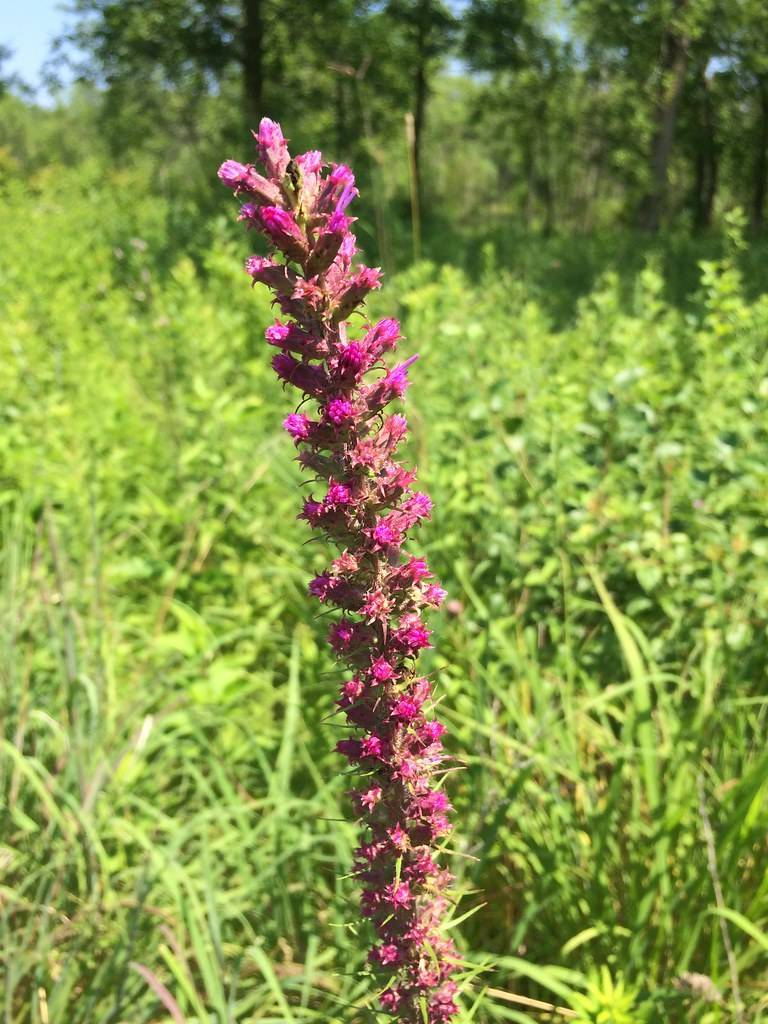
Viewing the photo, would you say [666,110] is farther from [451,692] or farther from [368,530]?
[368,530]

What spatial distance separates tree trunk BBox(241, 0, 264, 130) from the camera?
55.3 ft

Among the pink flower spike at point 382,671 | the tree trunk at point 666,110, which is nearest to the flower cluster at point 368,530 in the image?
the pink flower spike at point 382,671

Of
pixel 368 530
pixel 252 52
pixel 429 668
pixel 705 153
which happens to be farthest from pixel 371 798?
pixel 705 153

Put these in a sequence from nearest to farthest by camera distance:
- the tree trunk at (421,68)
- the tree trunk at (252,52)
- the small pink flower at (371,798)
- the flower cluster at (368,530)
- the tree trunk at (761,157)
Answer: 1. the flower cluster at (368,530)
2. the small pink flower at (371,798)
3. the tree trunk at (252,52)
4. the tree trunk at (421,68)
5. the tree trunk at (761,157)

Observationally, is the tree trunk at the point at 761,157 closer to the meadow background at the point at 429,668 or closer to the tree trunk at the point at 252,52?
the tree trunk at the point at 252,52

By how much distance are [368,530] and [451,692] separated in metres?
1.35

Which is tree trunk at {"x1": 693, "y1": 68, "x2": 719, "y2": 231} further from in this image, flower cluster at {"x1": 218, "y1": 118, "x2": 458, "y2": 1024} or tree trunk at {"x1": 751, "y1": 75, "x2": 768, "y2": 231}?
flower cluster at {"x1": 218, "y1": 118, "x2": 458, "y2": 1024}

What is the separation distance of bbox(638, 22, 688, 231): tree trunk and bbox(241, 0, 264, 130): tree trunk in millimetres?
8082

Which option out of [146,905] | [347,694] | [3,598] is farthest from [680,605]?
[3,598]

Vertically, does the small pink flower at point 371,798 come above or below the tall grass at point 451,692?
above

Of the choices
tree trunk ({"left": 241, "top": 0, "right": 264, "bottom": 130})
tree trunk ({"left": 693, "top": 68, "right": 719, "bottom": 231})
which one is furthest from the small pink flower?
tree trunk ({"left": 693, "top": 68, "right": 719, "bottom": 231})

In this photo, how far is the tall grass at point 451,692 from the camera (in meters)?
1.87

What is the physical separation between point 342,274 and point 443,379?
9.06ft

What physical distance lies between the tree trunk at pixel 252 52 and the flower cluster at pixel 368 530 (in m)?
17.8
